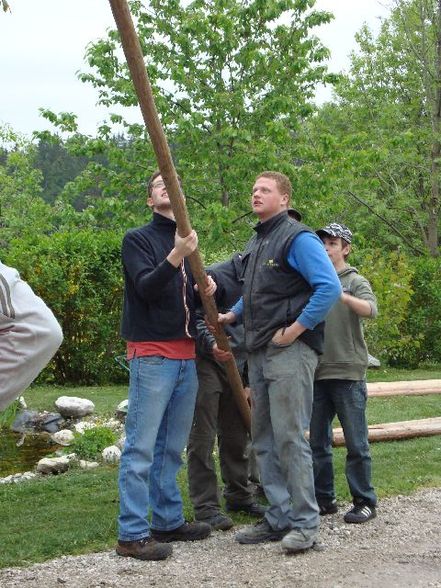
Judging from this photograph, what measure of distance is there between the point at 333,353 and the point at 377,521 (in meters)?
1.17

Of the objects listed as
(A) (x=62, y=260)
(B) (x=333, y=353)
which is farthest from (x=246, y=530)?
(A) (x=62, y=260)

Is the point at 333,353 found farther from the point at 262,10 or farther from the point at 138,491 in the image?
the point at 262,10

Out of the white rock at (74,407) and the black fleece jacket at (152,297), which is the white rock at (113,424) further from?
the black fleece jacket at (152,297)

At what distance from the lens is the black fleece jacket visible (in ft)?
18.1

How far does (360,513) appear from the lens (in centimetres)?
626

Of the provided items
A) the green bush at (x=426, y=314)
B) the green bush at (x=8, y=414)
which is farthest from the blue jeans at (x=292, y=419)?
the green bush at (x=426, y=314)

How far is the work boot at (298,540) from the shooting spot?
5.45m

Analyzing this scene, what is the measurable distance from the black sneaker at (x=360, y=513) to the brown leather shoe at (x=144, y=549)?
1390mm

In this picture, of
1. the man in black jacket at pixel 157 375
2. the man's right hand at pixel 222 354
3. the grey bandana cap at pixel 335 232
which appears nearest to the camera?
the man in black jacket at pixel 157 375

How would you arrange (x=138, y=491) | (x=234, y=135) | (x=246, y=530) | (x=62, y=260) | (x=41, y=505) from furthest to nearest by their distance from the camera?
(x=234, y=135) < (x=62, y=260) < (x=41, y=505) < (x=246, y=530) < (x=138, y=491)

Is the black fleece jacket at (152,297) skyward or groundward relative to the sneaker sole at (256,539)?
skyward

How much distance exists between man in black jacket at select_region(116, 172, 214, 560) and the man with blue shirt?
373 millimetres

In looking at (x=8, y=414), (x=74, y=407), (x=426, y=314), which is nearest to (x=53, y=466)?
(x=8, y=414)

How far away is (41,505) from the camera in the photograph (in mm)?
7102
